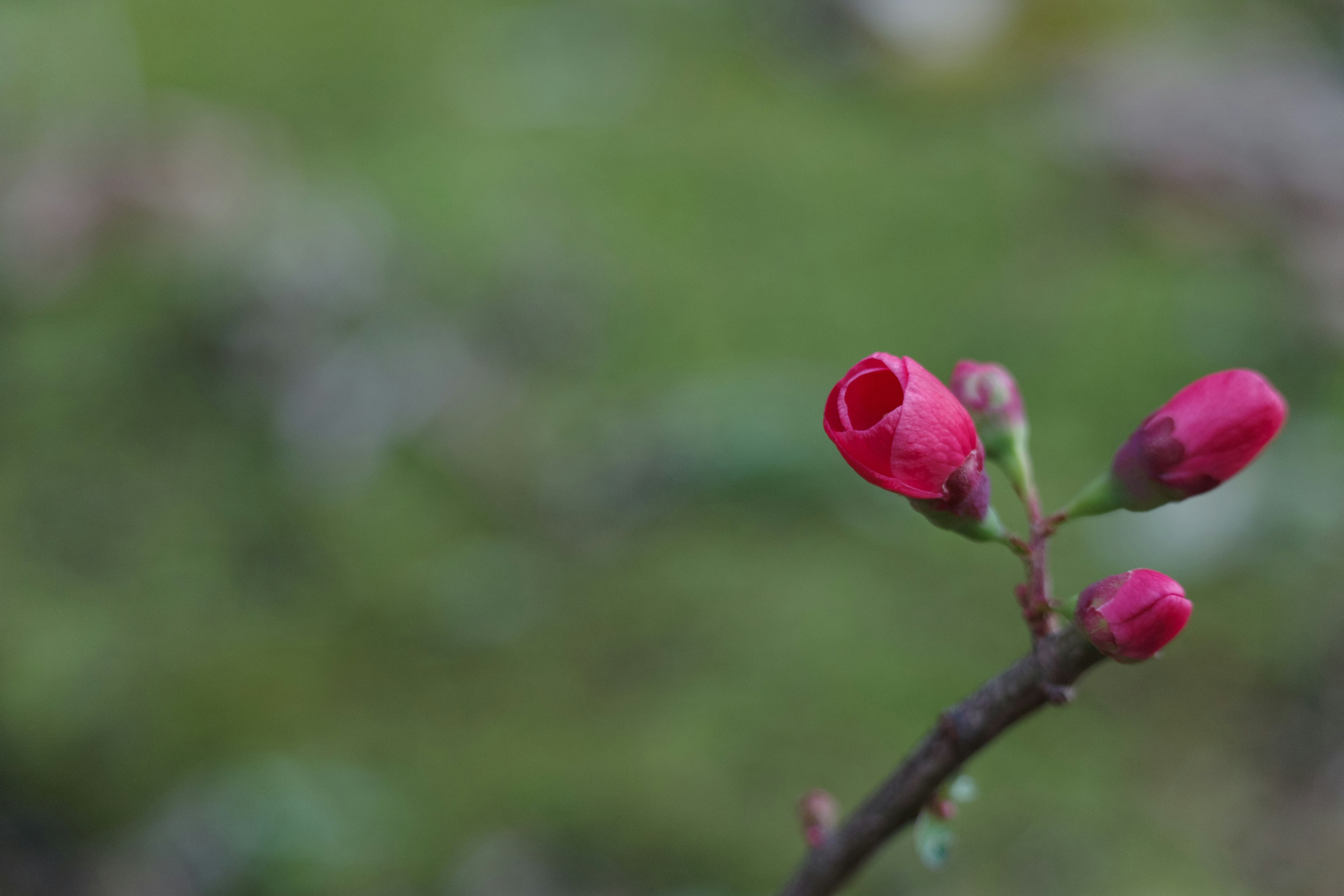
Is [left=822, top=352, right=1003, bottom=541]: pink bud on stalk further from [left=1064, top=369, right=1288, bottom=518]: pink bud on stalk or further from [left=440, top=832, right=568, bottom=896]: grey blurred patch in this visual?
[left=440, top=832, right=568, bottom=896]: grey blurred patch

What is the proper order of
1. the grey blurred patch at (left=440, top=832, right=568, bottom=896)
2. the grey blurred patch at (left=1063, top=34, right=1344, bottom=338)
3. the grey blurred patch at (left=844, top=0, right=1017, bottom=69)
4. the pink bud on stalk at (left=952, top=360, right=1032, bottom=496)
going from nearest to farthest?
the pink bud on stalk at (left=952, top=360, right=1032, bottom=496) < the grey blurred patch at (left=440, top=832, right=568, bottom=896) < the grey blurred patch at (left=1063, top=34, right=1344, bottom=338) < the grey blurred patch at (left=844, top=0, right=1017, bottom=69)

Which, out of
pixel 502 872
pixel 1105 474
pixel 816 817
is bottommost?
pixel 502 872

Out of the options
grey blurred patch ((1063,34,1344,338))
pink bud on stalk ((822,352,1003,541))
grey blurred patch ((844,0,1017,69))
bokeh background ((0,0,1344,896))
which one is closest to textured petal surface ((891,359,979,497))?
pink bud on stalk ((822,352,1003,541))

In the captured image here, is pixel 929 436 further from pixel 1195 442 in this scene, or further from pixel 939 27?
pixel 939 27

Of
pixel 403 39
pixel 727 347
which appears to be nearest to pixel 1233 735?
pixel 727 347

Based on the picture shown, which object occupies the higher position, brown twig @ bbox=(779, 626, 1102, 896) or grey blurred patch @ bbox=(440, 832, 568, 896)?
brown twig @ bbox=(779, 626, 1102, 896)

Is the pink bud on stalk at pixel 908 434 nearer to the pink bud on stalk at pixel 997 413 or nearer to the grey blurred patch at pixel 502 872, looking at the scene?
the pink bud on stalk at pixel 997 413

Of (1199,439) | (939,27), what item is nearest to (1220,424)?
(1199,439)
